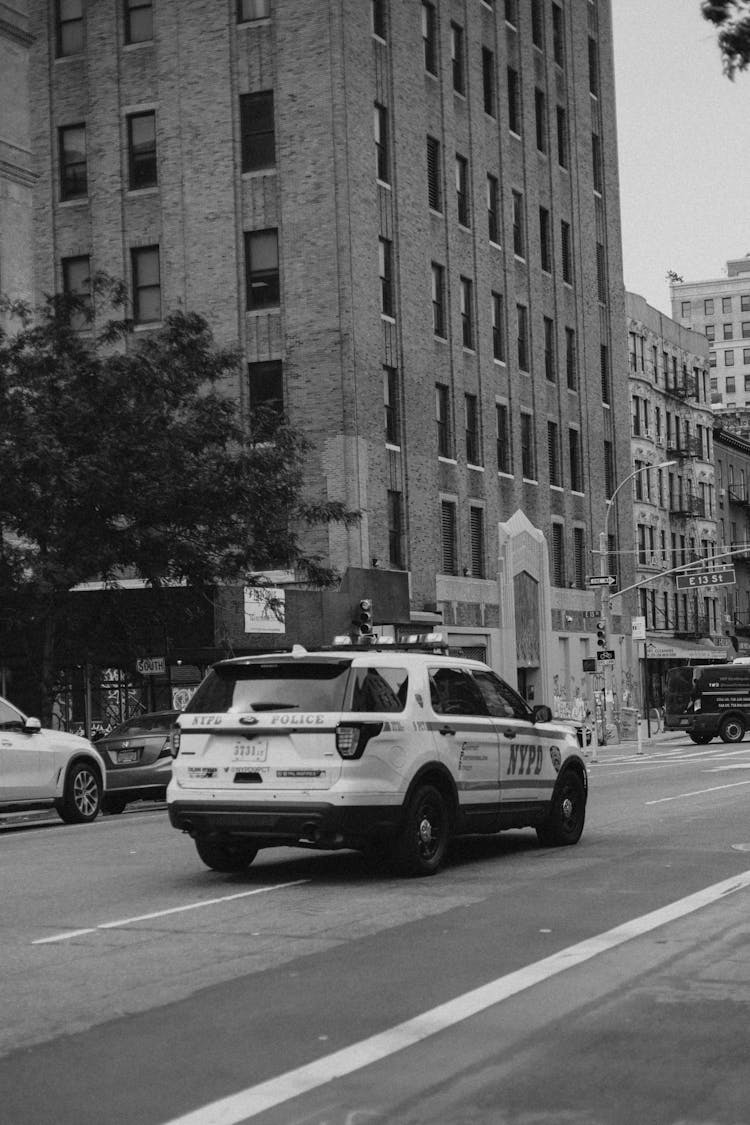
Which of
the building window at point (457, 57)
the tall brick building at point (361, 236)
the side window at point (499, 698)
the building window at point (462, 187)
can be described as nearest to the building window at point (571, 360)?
the tall brick building at point (361, 236)

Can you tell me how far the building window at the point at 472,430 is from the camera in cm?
5169

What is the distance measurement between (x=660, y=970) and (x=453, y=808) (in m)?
5.17

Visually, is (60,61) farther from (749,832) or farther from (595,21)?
(749,832)

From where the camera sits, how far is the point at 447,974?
877 cm

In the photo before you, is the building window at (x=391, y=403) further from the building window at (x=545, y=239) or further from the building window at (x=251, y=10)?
the building window at (x=545, y=239)

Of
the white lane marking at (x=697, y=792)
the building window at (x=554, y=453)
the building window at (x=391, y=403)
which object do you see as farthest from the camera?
the building window at (x=554, y=453)

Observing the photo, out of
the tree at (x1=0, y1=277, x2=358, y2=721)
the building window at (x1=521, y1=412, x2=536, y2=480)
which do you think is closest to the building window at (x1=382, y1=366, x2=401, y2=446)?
the building window at (x1=521, y1=412, x2=536, y2=480)

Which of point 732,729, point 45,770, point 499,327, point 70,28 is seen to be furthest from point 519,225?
point 45,770

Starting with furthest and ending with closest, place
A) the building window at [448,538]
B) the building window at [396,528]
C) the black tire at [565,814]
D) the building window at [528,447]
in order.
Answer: the building window at [528,447], the building window at [448,538], the building window at [396,528], the black tire at [565,814]

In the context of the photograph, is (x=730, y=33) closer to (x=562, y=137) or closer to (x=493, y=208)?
(x=493, y=208)

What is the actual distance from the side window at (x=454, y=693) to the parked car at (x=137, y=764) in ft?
35.8

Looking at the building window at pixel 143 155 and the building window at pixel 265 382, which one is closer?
the building window at pixel 265 382

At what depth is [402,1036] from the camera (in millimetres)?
7219

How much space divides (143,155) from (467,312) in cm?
1126
